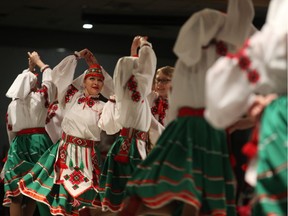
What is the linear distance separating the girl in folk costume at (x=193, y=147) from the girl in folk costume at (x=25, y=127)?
2460 millimetres

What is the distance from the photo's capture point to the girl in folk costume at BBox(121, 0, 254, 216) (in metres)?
3.58

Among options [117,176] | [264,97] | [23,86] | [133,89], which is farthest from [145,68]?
[264,97]

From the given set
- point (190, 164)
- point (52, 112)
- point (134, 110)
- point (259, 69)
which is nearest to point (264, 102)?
point (259, 69)

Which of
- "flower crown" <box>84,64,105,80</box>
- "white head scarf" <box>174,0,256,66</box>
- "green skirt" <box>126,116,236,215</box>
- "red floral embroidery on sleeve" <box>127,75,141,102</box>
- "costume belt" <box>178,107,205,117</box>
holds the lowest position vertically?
"green skirt" <box>126,116,236,215</box>

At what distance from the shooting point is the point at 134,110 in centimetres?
503

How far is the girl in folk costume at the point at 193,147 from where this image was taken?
3.58 meters

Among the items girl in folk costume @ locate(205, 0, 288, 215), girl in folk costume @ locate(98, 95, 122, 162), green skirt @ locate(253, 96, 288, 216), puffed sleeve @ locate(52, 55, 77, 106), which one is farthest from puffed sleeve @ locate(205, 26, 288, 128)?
puffed sleeve @ locate(52, 55, 77, 106)

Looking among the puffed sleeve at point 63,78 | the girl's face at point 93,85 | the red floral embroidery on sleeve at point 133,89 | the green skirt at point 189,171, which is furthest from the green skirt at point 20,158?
the green skirt at point 189,171

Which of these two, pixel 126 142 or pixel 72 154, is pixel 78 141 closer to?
pixel 72 154

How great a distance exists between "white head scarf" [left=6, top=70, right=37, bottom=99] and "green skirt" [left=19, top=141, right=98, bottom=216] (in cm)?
58

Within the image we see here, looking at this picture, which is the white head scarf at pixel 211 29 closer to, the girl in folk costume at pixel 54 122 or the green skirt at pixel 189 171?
the green skirt at pixel 189 171

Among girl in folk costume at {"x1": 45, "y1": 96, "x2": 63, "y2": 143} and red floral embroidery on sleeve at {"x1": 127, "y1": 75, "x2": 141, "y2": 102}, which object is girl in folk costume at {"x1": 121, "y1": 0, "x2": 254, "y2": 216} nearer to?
red floral embroidery on sleeve at {"x1": 127, "y1": 75, "x2": 141, "y2": 102}

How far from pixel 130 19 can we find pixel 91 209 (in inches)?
93.1

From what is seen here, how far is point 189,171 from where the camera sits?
11.6 feet
